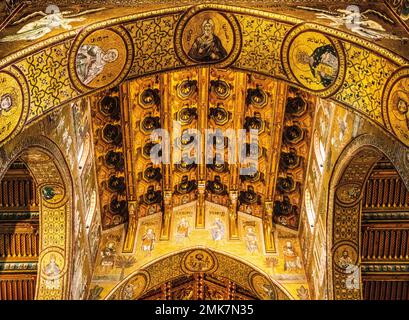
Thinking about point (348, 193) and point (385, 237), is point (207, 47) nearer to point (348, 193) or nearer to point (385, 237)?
point (348, 193)

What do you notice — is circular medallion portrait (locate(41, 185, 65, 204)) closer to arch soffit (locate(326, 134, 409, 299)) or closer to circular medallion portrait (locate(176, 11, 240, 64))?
circular medallion portrait (locate(176, 11, 240, 64))

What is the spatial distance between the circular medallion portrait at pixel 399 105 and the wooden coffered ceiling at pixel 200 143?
17.5 feet

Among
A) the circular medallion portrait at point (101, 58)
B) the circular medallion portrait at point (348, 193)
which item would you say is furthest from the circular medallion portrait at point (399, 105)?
the circular medallion portrait at point (101, 58)

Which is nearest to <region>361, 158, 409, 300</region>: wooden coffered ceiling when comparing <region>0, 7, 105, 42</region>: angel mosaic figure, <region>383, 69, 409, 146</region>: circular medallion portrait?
<region>383, 69, 409, 146</region>: circular medallion portrait

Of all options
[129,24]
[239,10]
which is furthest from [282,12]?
[129,24]

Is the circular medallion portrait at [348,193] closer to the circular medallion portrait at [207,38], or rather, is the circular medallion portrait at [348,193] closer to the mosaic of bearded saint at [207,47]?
the circular medallion portrait at [207,38]

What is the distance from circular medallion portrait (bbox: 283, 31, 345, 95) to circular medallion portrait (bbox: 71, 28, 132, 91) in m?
2.63

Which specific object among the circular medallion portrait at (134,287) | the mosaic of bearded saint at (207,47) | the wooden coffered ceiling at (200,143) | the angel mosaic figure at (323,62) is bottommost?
the circular medallion portrait at (134,287)

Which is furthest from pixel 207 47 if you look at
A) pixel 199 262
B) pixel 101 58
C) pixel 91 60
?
pixel 199 262

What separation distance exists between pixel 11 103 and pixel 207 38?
3331 millimetres

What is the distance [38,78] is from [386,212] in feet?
27.6

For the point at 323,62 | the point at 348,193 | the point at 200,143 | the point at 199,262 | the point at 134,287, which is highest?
the point at 200,143

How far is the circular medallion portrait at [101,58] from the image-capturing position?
10430 millimetres

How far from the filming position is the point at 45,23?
10172 mm
